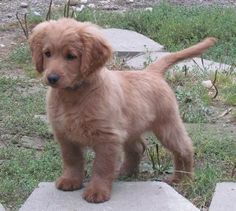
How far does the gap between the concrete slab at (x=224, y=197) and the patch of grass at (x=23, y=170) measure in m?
1.03

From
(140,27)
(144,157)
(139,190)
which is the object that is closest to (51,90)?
(139,190)

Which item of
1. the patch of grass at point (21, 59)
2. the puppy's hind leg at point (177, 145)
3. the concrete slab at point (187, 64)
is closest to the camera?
the puppy's hind leg at point (177, 145)

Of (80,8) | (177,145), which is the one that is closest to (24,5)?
(80,8)

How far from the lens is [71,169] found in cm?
443

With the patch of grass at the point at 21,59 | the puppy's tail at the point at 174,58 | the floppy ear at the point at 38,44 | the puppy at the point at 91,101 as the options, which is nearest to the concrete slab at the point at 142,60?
the patch of grass at the point at 21,59

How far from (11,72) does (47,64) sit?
10.8 ft

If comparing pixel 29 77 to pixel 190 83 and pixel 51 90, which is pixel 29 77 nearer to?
pixel 190 83

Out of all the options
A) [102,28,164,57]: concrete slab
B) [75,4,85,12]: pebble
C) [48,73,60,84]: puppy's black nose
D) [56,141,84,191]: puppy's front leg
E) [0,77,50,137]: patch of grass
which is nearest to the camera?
[48,73,60,84]: puppy's black nose

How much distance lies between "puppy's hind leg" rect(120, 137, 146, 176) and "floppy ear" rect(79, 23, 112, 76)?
0.85 meters

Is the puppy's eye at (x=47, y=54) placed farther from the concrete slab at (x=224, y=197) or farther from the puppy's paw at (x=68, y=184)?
the concrete slab at (x=224, y=197)

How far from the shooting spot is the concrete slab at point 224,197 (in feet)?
13.6

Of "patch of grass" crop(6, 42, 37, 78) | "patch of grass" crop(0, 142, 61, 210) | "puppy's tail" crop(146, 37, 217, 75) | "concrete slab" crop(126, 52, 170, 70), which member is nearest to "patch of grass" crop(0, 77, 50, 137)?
"patch of grass" crop(0, 142, 61, 210)

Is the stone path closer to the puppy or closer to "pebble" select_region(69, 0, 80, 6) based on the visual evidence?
"pebble" select_region(69, 0, 80, 6)

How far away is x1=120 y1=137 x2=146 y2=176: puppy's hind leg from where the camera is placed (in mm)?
4840
